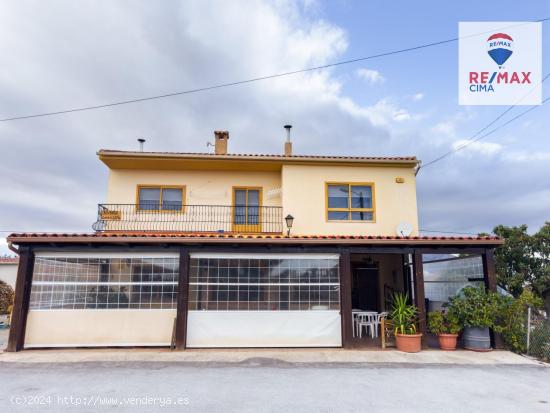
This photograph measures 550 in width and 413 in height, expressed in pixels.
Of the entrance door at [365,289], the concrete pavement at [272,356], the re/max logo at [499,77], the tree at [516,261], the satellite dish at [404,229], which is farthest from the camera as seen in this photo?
the tree at [516,261]

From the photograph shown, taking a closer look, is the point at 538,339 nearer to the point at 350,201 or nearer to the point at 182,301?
the point at 350,201

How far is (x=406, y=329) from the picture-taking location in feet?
A: 29.4

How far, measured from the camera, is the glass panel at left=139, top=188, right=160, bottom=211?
13039 millimetres

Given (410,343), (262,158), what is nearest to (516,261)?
(410,343)

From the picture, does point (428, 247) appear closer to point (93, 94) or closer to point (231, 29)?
point (231, 29)

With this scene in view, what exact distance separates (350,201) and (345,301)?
452 centimetres

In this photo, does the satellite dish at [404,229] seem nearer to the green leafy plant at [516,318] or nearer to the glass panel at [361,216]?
the glass panel at [361,216]

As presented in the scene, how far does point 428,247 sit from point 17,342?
35.2 ft

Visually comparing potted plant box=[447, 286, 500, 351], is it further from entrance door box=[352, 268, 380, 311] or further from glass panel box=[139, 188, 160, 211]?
glass panel box=[139, 188, 160, 211]

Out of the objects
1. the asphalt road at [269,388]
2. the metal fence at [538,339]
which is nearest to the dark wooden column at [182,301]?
the asphalt road at [269,388]

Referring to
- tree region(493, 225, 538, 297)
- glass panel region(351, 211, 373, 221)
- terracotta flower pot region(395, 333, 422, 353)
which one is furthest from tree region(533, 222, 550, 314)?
terracotta flower pot region(395, 333, 422, 353)

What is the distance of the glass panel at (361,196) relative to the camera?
41.8 feet

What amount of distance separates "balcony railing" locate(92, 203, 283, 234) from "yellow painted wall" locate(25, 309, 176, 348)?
4.18 m

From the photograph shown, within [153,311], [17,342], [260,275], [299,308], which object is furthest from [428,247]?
[17,342]
